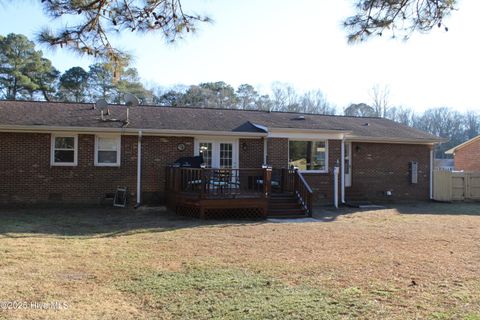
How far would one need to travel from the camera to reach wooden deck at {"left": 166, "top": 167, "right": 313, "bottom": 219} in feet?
38.9

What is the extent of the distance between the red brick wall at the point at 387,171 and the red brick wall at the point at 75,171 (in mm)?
6783

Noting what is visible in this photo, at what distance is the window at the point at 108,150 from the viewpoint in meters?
14.2

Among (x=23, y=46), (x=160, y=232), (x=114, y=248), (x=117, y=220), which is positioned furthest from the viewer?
(x=23, y=46)

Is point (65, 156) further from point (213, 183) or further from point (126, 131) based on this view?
point (213, 183)

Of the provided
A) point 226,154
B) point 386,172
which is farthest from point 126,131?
point 386,172

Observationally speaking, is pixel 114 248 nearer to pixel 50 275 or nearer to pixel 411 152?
pixel 50 275

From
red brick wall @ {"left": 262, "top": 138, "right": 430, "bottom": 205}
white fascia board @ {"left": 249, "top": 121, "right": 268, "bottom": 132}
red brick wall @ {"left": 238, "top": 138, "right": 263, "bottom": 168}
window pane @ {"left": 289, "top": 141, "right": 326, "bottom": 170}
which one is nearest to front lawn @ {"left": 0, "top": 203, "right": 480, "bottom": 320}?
red brick wall @ {"left": 238, "top": 138, "right": 263, "bottom": 168}

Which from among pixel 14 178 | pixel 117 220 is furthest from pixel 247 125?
pixel 14 178

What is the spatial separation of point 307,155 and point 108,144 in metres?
6.78

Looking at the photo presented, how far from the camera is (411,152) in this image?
18.0 m

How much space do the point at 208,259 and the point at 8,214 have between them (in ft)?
24.4

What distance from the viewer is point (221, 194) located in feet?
39.7

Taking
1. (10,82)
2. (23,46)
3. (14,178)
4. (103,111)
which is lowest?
(14,178)

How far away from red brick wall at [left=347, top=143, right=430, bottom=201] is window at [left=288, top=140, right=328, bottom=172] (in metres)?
1.91
